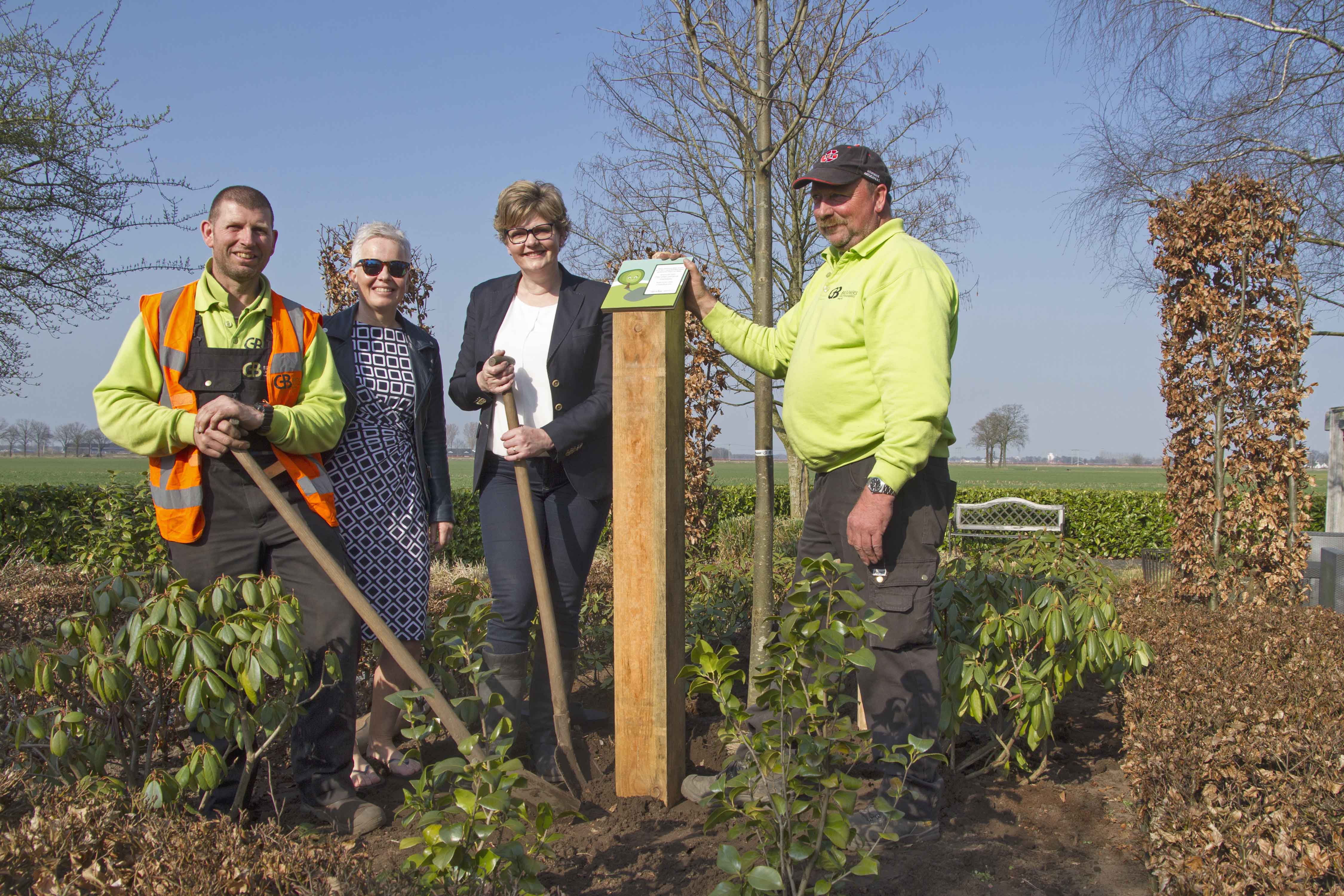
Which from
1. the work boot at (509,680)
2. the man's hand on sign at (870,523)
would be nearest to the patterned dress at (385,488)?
the work boot at (509,680)

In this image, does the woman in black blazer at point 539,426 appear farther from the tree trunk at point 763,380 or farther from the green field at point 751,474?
the green field at point 751,474

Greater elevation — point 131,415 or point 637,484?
Result: point 131,415

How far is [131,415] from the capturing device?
8.37 feet

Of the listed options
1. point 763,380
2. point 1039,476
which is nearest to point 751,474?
point 1039,476

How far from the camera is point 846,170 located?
272 centimetres

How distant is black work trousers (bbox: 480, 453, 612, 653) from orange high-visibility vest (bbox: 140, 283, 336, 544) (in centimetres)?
57

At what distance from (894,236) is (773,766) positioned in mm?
1628

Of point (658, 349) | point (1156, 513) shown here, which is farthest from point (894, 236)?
point (1156, 513)

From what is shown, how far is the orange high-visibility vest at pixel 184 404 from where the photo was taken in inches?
104

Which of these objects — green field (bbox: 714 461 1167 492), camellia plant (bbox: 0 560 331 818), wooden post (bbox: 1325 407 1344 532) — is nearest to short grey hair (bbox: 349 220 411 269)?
camellia plant (bbox: 0 560 331 818)

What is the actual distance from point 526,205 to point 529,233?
→ 0.33ft

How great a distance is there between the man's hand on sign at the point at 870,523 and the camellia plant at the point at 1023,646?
0.57 metres

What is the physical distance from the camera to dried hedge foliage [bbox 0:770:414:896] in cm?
155

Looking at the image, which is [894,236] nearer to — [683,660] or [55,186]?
[683,660]
